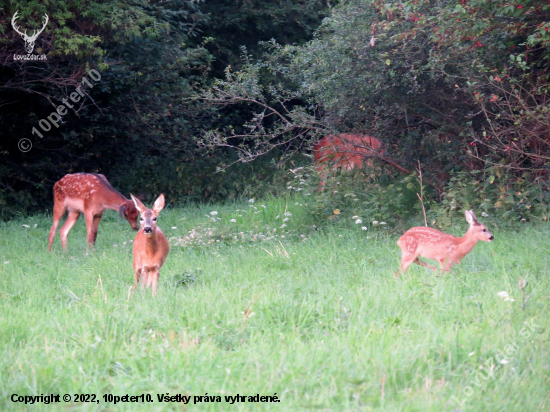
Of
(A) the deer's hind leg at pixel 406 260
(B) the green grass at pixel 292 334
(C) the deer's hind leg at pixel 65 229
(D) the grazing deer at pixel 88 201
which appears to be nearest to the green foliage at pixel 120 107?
(D) the grazing deer at pixel 88 201

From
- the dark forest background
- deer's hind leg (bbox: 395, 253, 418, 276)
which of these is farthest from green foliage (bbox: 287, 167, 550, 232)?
deer's hind leg (bbox: 395, 253, 418, 276)

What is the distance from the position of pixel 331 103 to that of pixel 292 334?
677cm

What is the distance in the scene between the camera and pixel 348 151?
10445 millimetres

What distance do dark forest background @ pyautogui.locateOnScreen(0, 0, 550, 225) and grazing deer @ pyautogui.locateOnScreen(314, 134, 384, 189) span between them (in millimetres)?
190

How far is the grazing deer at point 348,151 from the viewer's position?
1045 cm

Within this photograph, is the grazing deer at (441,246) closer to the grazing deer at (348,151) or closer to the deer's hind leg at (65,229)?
the grazing deer at (348,151)

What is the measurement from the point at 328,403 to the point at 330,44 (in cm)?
856

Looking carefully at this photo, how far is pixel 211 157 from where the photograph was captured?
16938 millimetres

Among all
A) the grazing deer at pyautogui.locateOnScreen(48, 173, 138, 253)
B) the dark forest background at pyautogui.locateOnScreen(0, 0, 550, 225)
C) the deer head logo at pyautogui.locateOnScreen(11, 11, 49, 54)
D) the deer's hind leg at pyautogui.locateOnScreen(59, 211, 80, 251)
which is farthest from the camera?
the deer head logo at pyautogui.locateOnScreen(11, 11, 49, 54)

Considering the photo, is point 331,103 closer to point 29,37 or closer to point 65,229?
point 65,229

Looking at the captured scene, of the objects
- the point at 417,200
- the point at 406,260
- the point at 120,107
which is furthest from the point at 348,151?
the point at 120,107

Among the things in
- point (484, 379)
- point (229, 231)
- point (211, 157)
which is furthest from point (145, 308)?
point (211, 157)

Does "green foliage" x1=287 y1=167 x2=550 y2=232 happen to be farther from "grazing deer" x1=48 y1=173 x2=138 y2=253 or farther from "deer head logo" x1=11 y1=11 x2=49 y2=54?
"deer head logo" x1=11 y1=11 x2=49 y2=54

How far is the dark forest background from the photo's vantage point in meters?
8.66
